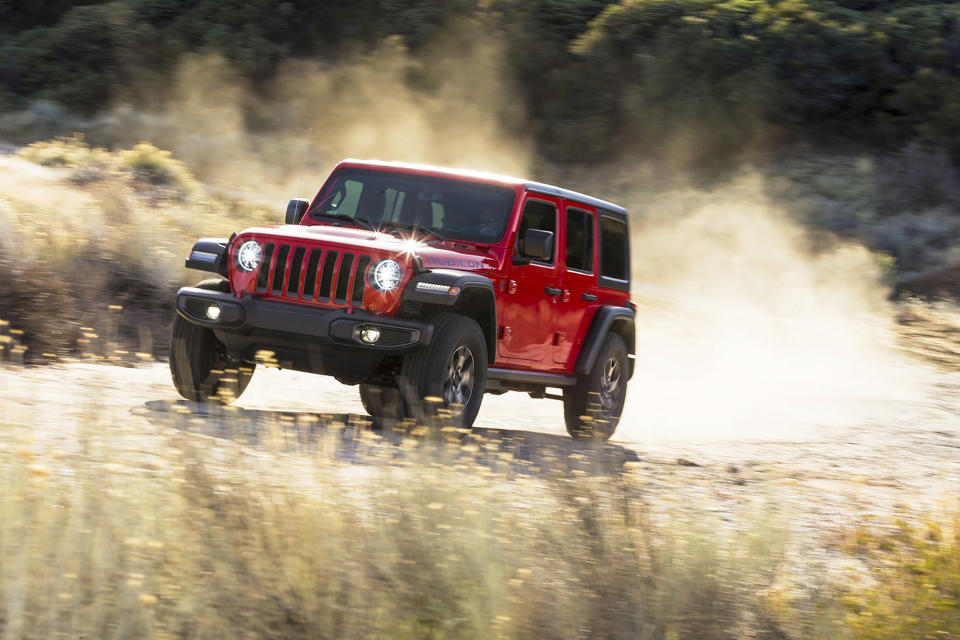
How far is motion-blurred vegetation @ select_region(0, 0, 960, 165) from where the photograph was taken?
35438 mm

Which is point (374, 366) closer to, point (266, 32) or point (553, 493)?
point (553, 493)

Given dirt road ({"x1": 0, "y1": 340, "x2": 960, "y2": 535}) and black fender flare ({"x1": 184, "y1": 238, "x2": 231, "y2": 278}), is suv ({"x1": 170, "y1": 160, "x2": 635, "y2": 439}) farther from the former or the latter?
dirt road ({"x1": 0, "y1": 340, "x2": 960, "y2": 535})

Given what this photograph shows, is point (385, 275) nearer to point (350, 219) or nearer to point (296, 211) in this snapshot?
point (350, 219)

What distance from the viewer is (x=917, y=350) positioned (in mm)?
21203

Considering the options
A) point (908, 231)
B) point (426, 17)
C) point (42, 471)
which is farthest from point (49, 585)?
point (426, 17)

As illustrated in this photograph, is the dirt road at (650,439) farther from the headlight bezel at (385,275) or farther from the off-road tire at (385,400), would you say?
the headlight bezel at (385,275)

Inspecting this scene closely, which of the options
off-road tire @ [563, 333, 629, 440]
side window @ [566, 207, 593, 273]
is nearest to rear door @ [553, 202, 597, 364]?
side window @ [566, 207, 593, 273]

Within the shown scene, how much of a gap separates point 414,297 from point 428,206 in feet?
4.58

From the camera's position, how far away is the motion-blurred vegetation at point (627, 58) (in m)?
35.4

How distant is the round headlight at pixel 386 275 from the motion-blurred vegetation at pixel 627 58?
28212 millimetres

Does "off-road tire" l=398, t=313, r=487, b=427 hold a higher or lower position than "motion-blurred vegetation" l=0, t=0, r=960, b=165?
lower

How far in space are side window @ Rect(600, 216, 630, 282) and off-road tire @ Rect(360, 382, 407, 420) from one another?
262 cm

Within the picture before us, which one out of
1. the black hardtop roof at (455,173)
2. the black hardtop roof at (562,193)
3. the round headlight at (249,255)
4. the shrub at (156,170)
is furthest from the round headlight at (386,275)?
the shrub at (156,170)

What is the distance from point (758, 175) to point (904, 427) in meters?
21.9
